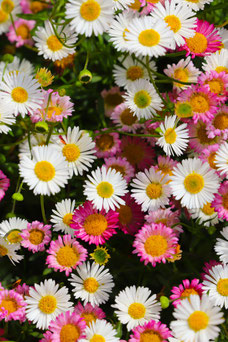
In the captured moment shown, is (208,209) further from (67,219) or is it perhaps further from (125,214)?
(67,219)

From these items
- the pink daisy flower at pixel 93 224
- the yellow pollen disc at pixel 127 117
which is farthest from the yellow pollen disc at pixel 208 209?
the yellow pollen disc at pixel 127 117

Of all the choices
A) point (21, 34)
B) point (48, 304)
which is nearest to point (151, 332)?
→ point (48, 304)

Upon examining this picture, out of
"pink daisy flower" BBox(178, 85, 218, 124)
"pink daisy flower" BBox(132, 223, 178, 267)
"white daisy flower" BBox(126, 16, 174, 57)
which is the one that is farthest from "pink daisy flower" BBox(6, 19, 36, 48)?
"pink daisy flower" BBox(132, 223, 178, 267)

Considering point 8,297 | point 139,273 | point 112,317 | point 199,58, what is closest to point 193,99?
point 199,58

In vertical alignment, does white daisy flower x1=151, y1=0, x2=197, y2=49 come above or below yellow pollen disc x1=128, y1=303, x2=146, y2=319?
above

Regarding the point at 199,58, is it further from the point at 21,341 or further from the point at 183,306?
the point at 21,341

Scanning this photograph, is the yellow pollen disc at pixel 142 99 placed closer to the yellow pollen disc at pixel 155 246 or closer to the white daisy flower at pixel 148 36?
the white daisy flower at pixel 148 36

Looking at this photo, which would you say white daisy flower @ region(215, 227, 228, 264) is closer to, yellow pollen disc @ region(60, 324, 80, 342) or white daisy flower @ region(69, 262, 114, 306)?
white daisy flower @ region(69, 262, 114, 306)
